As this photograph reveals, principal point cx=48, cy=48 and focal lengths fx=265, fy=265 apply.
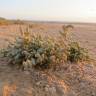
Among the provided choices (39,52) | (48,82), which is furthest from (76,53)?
(48,82)

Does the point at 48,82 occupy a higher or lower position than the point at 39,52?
lower

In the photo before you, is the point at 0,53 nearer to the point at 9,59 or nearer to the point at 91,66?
the point at 9,59

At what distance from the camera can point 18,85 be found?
4891 mm

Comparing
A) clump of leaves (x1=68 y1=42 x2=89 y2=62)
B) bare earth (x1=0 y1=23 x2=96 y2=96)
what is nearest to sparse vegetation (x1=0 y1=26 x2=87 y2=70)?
clump of leaves (x1=68 y1=42 x2=89 y2=62)

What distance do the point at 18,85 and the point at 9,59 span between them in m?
0.85

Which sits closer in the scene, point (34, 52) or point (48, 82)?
point (48, 82)

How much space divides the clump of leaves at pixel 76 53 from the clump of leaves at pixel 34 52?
1.08 ft

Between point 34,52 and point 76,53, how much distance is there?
96 cm

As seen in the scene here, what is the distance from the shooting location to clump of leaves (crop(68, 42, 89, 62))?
5.72m

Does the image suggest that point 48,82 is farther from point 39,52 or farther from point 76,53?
point 76,53

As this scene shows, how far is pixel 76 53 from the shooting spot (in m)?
5.74

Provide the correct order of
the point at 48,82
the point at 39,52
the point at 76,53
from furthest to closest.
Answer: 1. the point at 76,53
2. the point at 39,52
3. the point at 48,82

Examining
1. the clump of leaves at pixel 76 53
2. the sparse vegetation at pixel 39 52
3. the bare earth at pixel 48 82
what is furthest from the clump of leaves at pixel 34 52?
the clump of leaves at pixel 76 53

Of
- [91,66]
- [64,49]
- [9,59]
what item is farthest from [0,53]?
[91,66]
